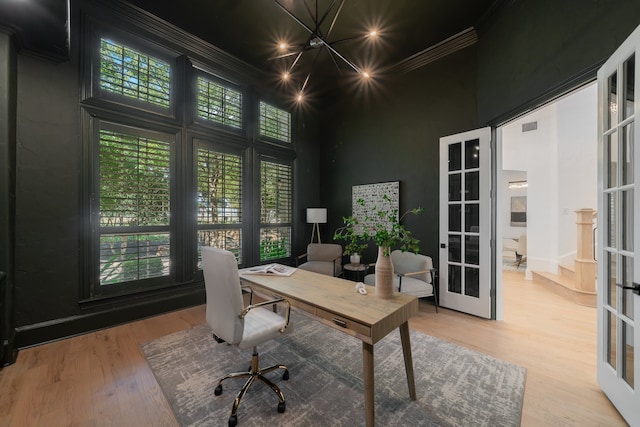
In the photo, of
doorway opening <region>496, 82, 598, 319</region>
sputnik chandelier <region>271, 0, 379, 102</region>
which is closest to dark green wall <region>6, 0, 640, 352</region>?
sputnik chandelier <region>271, 0, 379, 102</region>

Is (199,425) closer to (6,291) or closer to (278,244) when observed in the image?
(6,291)

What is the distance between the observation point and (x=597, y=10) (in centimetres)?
178

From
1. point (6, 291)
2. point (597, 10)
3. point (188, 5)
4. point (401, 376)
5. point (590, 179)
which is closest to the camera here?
point (597, 10)

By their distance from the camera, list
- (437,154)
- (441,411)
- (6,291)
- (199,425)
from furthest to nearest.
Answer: (437,154) < (6,291) < (441,411) < (199,425)

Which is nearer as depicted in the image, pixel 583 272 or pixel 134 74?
pixel 134 74

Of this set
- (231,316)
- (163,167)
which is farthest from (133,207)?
(231,316)

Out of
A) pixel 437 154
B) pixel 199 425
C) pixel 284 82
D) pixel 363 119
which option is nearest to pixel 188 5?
pixel 284 82

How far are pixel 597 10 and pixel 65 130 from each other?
4.86 meters

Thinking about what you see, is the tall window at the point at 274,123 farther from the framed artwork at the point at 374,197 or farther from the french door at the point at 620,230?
the french door at the point at 620,230

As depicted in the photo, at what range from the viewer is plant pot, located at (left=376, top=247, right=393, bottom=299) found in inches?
69.3

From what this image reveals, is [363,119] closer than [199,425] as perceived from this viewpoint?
No

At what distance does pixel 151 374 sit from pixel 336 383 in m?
1.53

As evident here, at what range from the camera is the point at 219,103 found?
12.5ft

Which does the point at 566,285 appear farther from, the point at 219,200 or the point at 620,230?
the point at 219,200
